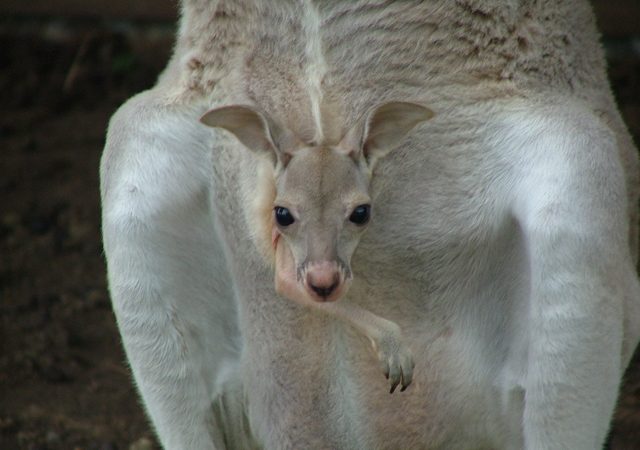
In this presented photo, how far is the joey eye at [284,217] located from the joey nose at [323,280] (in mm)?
188

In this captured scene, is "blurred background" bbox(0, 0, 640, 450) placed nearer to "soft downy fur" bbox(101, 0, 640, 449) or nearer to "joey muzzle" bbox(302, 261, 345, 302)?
"soft downy fur" bbox(101, 0, 640, 449)

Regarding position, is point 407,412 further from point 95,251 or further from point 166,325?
point 95,251

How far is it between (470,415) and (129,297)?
0.90m

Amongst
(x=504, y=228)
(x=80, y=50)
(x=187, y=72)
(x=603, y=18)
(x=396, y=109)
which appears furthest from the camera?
(x=80, y=50)

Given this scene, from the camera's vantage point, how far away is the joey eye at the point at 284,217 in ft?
10.4

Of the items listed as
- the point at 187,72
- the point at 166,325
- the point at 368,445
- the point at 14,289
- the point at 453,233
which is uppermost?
the point at 187,72

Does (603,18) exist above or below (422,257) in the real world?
below

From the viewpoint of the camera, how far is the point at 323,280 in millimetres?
2982

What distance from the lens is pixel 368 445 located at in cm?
355

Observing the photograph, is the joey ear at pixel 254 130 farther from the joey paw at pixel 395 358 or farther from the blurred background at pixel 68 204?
the blurred background at pixel 68 204

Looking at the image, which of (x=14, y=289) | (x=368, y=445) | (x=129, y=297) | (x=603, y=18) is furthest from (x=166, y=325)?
(x=603, y=18)

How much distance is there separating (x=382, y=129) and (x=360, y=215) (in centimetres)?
24

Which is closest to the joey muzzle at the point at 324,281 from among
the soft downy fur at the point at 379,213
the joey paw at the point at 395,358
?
the joey paw at the point at 395,358

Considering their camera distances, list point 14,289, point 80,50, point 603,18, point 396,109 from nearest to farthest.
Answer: point 396,109
point 14,289
point 603,18
point 80,50
